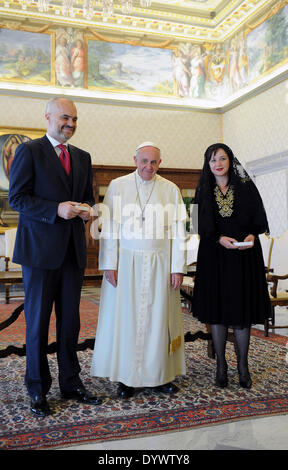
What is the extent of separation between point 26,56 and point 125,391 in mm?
10431

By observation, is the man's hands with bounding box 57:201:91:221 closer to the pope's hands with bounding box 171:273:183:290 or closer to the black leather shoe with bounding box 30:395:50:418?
the pope's hands with bounding box 171:273:183:290

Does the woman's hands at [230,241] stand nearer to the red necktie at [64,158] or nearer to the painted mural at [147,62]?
the red necktie at [64,158]

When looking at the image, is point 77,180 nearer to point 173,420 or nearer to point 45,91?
point 173,420

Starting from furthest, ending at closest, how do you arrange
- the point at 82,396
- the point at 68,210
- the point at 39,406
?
the point at 82,396, the point at 39,406, the point at 68,210

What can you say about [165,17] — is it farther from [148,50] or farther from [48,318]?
[48,318]

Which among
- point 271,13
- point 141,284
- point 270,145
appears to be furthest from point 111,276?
point 271,13

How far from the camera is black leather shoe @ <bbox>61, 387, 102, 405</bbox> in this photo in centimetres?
318

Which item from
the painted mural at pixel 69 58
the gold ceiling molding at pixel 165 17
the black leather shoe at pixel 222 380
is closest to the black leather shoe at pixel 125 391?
the black leather shoe at pixel 222 380

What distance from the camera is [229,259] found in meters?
3.53

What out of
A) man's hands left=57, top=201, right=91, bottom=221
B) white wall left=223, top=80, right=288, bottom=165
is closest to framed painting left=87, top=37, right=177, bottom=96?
white wall left=223, top=80, right=288, bottom=165

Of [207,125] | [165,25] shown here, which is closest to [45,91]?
[165,25]

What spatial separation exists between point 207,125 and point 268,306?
33.7 feet

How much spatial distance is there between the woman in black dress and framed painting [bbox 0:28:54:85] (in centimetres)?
923

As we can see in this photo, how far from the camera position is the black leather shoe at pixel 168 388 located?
344 cm
